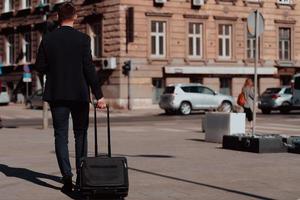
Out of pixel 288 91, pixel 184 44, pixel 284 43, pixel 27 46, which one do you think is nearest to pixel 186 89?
pixel 288 91

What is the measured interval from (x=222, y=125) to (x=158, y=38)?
91.2ft

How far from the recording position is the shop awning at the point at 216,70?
145 ft

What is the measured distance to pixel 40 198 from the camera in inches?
314

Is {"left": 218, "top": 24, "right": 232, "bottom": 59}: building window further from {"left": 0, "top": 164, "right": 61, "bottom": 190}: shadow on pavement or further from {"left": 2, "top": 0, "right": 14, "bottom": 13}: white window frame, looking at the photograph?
{"left": 0, "top": 164, "right": 61, "bottom": 190}: shadow on pavement

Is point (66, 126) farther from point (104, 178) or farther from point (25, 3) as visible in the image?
point (25, 3)

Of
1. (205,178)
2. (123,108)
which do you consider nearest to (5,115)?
(123,108)

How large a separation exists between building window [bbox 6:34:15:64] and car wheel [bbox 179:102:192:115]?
19.4 meters

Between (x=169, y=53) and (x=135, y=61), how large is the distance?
8.75 feet

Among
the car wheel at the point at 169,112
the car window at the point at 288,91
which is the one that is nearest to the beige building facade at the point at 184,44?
the car wheel at the point at 169,112

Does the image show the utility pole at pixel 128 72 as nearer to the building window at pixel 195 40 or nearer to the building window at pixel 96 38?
the building window at pixel 96 38

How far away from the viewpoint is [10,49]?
54.4m

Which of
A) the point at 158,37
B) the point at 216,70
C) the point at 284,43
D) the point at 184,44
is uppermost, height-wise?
the point at 158,37

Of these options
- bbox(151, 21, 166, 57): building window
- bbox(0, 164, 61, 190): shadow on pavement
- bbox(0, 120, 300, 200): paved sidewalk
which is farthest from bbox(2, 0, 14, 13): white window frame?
bbox(0, 164, 61, 190): shadow on pavement

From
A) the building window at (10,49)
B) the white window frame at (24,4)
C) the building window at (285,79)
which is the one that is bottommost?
the building window at (285,79)
